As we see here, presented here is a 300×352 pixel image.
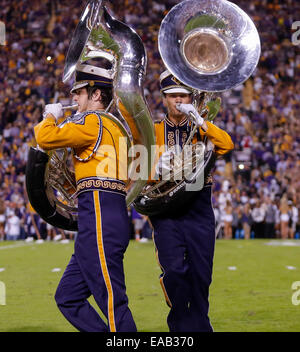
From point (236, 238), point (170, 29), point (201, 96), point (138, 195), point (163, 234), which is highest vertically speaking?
point (170, 29)

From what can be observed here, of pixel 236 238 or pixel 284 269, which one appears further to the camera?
pixel 236 238

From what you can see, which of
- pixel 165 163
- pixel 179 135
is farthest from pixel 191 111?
pixel 165 163

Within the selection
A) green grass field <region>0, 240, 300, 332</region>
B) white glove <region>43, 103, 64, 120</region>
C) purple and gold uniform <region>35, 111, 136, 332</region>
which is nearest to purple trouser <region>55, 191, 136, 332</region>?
purple and gold uniform <region>35, 111, 136, 332</region>

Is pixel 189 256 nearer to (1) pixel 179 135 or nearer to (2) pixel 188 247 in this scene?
(2) pixel 188 247

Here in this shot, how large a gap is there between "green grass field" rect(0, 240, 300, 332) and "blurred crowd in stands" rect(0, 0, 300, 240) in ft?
11.9

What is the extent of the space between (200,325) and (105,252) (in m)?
1.23

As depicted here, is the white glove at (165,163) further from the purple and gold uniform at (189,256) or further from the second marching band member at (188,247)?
the purple and gold uniform at (189,256)

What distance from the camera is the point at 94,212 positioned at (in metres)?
3.51

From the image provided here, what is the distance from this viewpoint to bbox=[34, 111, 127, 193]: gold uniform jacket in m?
3.52

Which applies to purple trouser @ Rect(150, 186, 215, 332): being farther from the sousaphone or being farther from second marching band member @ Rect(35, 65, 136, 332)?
second marching band member @ Rect(35, 65, 136, 332)

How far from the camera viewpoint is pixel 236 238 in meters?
16.1
